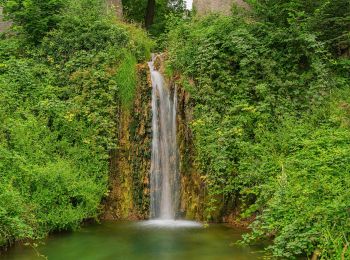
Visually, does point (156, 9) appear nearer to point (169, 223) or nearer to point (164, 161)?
point (164, 161)

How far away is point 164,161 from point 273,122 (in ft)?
9.89

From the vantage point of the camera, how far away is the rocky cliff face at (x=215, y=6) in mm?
16328

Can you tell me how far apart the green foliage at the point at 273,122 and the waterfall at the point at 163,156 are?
2.44ft

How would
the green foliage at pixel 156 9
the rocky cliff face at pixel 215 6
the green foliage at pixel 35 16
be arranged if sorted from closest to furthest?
the green foliage at pixel 35 16 → the rocky cliff face at pixel 215 6 → the green foliage at pixel 156 9

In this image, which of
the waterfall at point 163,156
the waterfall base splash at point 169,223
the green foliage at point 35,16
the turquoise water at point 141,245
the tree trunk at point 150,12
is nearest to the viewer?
the turquoise water at point 141,245

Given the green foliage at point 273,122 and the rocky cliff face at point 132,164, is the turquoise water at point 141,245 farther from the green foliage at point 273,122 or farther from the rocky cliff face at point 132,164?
the rocky cliff face at point 132,164

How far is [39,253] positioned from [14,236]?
54 cm

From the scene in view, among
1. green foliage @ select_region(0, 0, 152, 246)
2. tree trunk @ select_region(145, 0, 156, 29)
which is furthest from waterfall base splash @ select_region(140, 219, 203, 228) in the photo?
tree trunk @ select_region(145, 0, 156, 29)

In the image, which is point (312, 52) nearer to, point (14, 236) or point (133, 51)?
point (133, 51)

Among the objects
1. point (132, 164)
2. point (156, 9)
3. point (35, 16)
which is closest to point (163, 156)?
point (132, 164)

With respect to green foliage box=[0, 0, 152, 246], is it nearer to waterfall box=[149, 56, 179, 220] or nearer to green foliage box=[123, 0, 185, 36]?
waterfall box=[149, 56, 179, 220]

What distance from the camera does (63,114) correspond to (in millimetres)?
11648

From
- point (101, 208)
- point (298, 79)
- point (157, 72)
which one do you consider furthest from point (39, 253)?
point (298, 79)

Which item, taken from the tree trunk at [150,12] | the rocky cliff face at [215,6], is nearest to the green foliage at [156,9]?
the tree trunk at [150,12]
